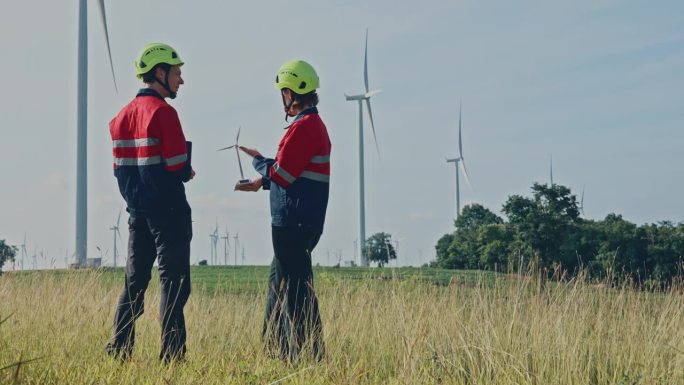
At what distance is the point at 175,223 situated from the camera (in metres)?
6.60

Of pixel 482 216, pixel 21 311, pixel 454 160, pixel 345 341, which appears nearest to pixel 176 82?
pixel 345 341

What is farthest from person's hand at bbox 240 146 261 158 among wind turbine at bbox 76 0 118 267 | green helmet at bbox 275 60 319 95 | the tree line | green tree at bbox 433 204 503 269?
green tree at bbox 433 204 503 269

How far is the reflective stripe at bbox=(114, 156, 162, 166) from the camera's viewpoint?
21.5 feet

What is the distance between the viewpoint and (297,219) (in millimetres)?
6523

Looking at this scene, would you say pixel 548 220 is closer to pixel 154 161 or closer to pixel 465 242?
pixel 465 242

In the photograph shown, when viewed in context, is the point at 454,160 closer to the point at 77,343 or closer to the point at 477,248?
the point at 477,248

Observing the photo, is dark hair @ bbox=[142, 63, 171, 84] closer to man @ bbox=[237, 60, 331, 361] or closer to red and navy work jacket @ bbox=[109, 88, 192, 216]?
red and navy work jacket @ bbox=[109, 88, 192, 216]

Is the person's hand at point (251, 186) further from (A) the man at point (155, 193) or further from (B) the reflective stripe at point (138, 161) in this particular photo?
(B) the reflective stripe at point (138, 161)

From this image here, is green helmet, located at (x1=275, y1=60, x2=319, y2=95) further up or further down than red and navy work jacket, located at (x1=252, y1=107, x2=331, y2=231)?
further up

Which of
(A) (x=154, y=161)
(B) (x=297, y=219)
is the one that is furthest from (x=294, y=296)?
(A) (x=154, y=161)

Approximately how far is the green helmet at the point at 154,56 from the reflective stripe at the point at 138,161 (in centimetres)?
71

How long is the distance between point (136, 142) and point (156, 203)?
51cm

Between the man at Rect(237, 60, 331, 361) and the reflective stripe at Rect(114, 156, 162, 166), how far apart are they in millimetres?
750

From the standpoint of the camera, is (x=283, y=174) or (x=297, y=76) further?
(x=297, y=76)
